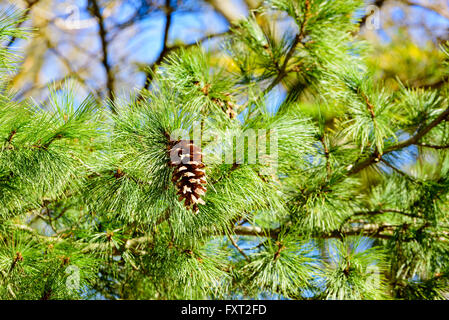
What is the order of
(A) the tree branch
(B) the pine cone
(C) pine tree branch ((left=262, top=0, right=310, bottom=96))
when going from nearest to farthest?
(B) the pine cone < (C) pine tree branch ((left=262, top=0, right=310, bottom=96)) < (A) the tree branch

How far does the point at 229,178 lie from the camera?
2.56ft

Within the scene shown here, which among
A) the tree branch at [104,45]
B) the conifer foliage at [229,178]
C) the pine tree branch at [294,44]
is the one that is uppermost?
the tree branch at [104,45]

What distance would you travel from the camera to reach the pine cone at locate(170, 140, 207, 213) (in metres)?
0.69

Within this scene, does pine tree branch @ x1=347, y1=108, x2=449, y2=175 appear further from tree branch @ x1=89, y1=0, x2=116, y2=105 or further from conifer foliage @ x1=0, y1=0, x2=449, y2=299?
tree branch @ x1=89, y1=0, x2=116, y2=105

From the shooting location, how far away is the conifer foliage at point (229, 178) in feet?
2.50

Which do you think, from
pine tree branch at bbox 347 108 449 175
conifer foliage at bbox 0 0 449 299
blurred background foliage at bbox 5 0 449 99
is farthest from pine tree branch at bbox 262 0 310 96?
blurred background foliage at bbox 5 0 449 99

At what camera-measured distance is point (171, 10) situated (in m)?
1.77

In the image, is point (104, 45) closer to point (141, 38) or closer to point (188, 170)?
point (141, 38)

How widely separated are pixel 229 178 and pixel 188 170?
0.10 metres

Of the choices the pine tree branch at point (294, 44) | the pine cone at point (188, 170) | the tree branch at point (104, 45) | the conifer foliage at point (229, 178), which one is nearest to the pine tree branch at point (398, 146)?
the conifer foliage at point (229, 178)

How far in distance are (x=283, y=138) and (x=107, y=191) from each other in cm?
33

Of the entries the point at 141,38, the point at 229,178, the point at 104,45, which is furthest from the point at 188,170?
the point at 141,38

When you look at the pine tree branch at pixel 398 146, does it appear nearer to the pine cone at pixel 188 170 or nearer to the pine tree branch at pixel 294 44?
the pine tree branch at pixel 294 44
